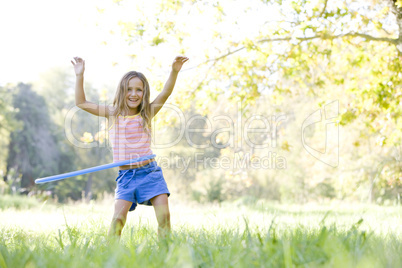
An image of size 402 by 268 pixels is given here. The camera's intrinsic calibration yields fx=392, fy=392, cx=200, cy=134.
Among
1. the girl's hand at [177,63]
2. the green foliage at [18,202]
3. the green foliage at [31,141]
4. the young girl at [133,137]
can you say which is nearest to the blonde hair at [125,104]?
the young girl at [133,137]

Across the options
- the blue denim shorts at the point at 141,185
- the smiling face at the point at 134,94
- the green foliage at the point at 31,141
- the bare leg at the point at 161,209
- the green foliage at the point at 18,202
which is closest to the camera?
the bare leg at the point at 161,209

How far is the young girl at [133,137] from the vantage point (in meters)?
3.06

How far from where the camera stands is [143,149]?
10.6ft

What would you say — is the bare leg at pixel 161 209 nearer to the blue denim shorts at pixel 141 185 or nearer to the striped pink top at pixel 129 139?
the blue denim shorts at pixel 141 185

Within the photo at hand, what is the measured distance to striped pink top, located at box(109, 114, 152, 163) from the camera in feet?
10.6

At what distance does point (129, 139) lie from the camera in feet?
10.7

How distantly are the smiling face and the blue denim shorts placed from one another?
0.54 meters

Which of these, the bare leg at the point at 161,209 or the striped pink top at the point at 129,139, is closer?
the bare leg at the point at 161,209

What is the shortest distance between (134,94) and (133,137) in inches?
14.7

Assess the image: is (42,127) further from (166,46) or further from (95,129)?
(166,46)

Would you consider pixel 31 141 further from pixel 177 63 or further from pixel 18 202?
pixel 177 63

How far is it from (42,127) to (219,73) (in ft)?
66.9

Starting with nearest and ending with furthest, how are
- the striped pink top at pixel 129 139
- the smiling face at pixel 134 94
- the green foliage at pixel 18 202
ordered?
the striped pink top at pixel 129 139 < the smiling face at pixel 134 94 < the green foliage at pixel 18 202

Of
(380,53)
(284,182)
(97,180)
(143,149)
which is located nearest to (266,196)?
(284,182)
